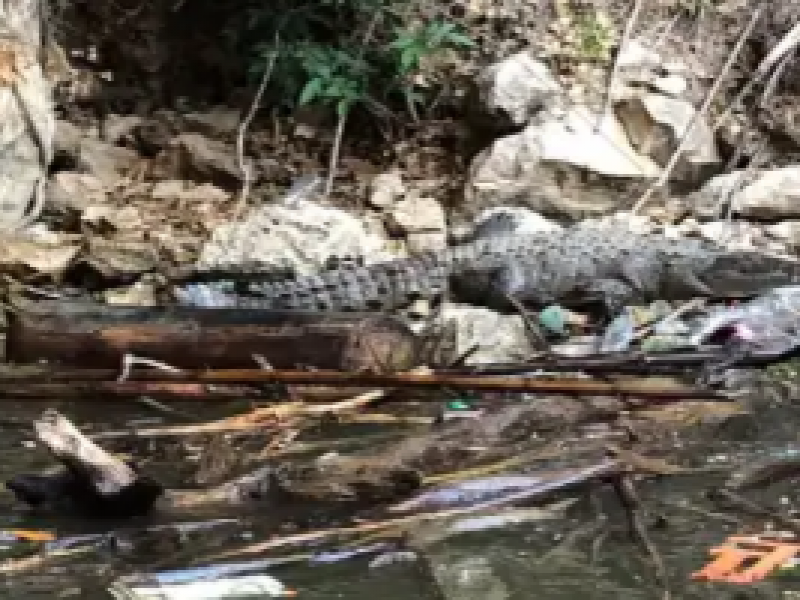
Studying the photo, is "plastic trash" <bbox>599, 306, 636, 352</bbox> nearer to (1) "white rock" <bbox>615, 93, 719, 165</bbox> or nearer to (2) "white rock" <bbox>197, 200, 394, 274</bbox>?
(2) "white rock" <bbox>197, 200, 394, 274</bbox>

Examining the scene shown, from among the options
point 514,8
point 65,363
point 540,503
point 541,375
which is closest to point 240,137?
point 514,8

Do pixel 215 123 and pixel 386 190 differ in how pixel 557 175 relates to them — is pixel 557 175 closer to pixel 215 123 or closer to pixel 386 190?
pixel 386 190

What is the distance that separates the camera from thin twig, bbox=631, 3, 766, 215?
8.02 metres

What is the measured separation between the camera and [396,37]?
29.1 ft

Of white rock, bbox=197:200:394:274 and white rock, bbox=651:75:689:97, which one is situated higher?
white rock, bbox=651:75:689:97

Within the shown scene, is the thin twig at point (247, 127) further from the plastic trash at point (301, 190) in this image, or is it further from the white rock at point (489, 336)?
the white rock at point (489, 336)

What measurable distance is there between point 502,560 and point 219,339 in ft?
7.26

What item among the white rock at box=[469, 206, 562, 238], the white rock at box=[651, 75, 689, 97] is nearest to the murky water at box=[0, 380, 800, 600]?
the white rock at box=[469, 206, 562, 238]

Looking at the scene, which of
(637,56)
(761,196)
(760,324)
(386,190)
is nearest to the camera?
(760,324)

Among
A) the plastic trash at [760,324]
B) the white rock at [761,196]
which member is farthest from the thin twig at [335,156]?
the plastic trash at [760,324]

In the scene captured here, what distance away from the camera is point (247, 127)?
9133 mm

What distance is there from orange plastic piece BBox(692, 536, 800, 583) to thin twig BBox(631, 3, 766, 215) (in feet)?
16.6

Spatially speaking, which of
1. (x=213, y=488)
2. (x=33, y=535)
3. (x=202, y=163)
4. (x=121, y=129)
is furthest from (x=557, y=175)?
(x=33, y=535)

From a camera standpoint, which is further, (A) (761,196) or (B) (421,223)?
(B) (421,223)
